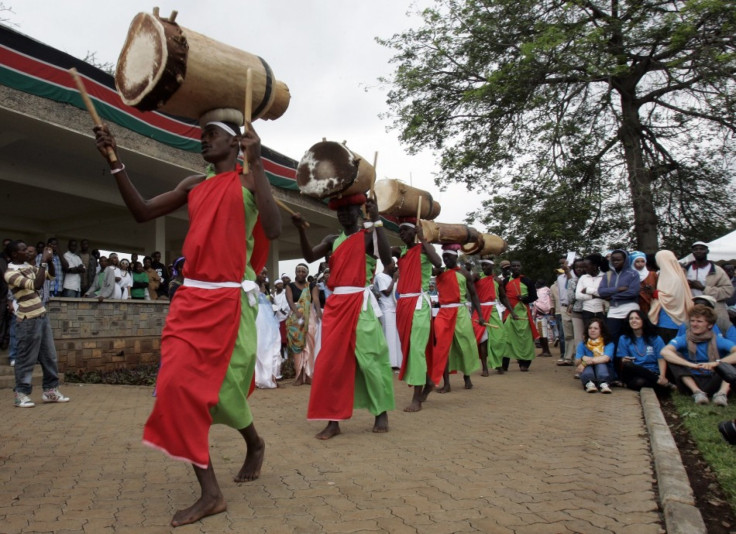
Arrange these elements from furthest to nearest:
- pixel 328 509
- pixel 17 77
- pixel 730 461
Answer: pixel 17 77, pixel 730 461, pixel 328 509

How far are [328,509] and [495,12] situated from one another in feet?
47.5

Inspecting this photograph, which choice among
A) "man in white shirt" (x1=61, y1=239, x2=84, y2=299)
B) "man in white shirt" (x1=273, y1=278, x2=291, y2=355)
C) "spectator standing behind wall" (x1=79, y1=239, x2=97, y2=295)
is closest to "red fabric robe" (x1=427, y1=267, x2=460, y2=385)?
"man in white shirt" (x1=273, y1=278, x2=291, y2=355)

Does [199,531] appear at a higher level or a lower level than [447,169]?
lower

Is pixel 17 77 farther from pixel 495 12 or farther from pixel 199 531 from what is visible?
pixel 495 12

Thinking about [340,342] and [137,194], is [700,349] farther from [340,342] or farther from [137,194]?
[137,194]

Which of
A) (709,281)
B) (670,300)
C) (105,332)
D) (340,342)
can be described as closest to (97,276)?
(105,332)

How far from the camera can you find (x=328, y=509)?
3.22 m

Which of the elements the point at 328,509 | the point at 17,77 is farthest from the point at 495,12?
the point at 328,509

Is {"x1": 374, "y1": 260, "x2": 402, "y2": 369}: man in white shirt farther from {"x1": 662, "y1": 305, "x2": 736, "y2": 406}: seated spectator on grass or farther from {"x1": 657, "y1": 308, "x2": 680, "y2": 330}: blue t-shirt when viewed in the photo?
{"x1": 662, "y1": 305, "x2": 736, "y2": 406}: seated spectator on grass

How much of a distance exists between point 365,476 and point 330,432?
1.28 m

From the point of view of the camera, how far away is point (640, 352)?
7.84m

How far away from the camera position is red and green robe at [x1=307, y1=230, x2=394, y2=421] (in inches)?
201

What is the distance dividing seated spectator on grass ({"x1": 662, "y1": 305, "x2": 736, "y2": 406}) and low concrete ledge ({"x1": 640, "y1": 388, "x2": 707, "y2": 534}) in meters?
1.75

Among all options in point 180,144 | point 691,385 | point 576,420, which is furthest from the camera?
point 180,144
